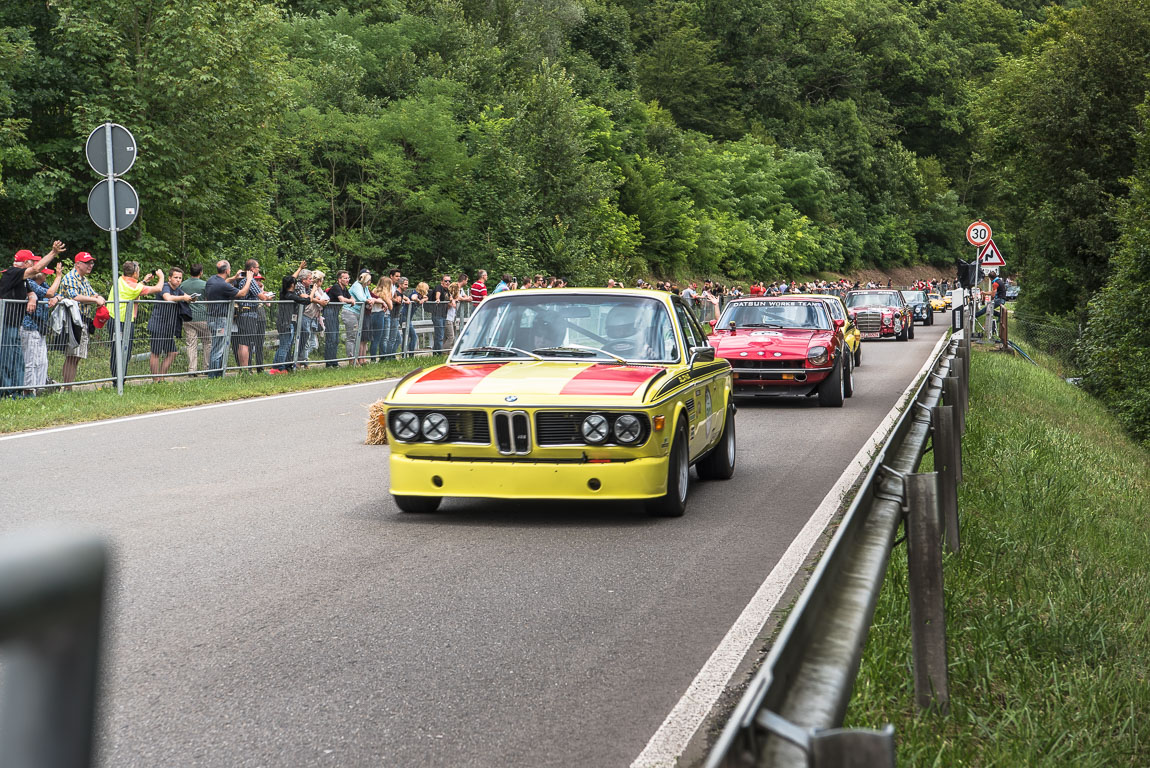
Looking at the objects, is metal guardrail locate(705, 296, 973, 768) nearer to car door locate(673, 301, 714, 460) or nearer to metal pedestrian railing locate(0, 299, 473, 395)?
car door locate(673, 301, 714, 460)

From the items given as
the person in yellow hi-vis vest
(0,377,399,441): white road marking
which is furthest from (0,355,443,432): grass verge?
the person in yellow hi-vis vest

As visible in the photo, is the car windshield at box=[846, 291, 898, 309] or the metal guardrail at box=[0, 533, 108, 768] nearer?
the metal guardrail at box=[0, 533, 108, 768]

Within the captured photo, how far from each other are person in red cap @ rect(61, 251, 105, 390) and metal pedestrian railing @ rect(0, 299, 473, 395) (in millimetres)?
17

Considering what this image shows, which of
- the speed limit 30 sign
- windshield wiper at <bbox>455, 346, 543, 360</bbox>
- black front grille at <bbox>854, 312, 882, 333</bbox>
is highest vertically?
the speed limit 30 sign

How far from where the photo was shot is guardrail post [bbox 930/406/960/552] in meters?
7.18

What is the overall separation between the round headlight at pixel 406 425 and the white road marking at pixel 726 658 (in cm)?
262

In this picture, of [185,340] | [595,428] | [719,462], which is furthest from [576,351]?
[185,340]

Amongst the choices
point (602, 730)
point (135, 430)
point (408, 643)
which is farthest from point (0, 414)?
point (602, 730)

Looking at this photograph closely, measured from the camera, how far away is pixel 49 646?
831 millimetres

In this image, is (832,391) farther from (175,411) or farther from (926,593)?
(926,593)

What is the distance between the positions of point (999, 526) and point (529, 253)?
128 feet

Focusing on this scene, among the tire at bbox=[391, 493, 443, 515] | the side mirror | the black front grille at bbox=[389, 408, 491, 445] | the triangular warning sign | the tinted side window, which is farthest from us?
the triangular warning sign

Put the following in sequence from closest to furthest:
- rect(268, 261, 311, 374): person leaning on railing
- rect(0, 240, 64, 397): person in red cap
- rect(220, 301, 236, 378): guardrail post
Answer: rect(0, 240, 64, 397): person in red cap < rect(220, 301, 236, 378): guardrail post < rect(268, 261, 311, 374): person leaning on railing

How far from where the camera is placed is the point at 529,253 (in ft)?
152
